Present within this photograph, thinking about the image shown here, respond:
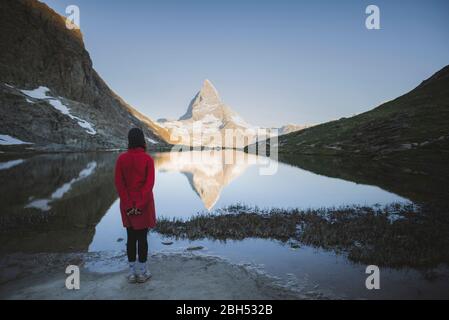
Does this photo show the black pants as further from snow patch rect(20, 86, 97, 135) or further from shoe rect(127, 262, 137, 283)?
snow patch rect(20, 86, 97, 135)

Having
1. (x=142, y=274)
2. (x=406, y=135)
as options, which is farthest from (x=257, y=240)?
(x=406, y=135)

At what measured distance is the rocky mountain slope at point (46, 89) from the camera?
94250 millimetres

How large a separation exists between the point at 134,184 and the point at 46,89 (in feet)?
462

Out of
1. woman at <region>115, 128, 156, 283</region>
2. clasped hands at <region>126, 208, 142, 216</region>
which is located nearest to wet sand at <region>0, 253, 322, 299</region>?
woman at <region>115, 128, 156, 283</region>

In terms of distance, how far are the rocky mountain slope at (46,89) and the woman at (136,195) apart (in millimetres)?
90340

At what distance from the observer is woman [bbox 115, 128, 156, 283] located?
7.86 m

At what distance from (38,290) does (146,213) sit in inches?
131

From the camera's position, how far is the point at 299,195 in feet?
77.9

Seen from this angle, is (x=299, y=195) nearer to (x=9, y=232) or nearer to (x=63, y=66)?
(x=9, y=232)

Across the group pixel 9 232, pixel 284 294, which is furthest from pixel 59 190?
pixel 284 294

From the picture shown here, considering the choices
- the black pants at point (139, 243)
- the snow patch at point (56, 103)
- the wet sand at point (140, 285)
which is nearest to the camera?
the wet sand at point (140, 285)

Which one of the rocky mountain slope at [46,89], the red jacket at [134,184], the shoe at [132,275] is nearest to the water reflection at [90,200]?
the shoe at [132,275]

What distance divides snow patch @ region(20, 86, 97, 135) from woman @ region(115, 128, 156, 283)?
122050 millimetres

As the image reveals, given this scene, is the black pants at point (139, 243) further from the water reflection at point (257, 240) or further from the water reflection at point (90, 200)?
the water reflection at point (90, 200)
